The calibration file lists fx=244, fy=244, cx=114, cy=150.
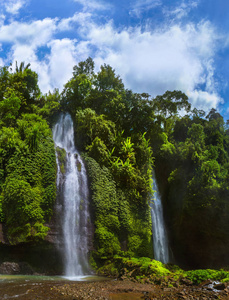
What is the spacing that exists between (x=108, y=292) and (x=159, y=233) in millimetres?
10176

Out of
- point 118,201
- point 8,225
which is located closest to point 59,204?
point 8,225

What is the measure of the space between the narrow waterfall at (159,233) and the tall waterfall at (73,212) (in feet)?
17.4

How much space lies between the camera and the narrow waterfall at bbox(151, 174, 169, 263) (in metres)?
15.3

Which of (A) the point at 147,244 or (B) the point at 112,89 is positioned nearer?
(A) the point at 147,244

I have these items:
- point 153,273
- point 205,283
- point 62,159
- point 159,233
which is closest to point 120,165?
point 62,159

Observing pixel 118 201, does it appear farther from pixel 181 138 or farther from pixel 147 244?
pixel 181 138

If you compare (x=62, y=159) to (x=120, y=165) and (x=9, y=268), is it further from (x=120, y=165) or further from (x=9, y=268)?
(x=9, y=268)

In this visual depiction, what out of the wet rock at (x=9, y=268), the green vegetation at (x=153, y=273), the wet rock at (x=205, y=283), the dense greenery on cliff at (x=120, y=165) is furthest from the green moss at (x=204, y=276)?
the wet rock at (x=9, y=268)

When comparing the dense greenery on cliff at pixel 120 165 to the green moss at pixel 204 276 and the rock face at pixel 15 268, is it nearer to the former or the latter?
the rock face at pixel 15 268

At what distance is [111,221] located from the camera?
12.5 meters

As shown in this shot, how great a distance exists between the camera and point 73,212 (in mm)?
11750

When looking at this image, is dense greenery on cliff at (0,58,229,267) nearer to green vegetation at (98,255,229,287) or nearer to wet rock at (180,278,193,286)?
green vegetation at (98,255,229,287)

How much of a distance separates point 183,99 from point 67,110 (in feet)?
37.0

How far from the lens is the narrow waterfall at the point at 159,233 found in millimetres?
15305
